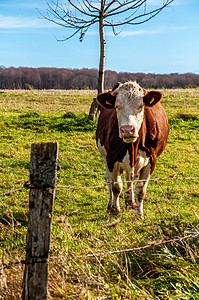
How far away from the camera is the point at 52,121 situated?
14.2 metres

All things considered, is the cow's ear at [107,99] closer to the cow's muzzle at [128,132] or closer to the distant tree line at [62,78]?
the cow's muzzle at [128,132]

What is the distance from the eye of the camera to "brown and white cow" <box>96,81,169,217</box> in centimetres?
522

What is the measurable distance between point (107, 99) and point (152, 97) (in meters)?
0.70

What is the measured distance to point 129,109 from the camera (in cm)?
521

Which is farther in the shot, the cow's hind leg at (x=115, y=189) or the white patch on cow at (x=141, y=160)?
the cow's hind leg at (x=115, y=189)

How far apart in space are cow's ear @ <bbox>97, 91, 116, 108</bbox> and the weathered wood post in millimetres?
3033

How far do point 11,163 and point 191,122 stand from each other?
8522 mm

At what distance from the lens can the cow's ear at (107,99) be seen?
5484mm

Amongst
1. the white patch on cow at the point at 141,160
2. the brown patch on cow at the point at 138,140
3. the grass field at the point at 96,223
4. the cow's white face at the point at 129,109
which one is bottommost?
the grass field at the point at 96,223

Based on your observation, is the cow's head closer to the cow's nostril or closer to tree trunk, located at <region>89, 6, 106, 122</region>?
the cow's nostril

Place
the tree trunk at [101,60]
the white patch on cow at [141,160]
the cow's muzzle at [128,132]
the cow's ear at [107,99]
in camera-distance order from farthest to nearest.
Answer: the tree trunk at [101,60] → the white patch on cow at [141,160] → the cow's ear at [107,99] → the cow's muzzle at [128,132]

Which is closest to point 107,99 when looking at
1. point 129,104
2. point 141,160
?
point 129,104

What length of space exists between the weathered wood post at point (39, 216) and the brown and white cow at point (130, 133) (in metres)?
2.46

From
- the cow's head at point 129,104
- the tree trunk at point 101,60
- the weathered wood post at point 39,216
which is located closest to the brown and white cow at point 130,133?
the cow's head at point 129,104
